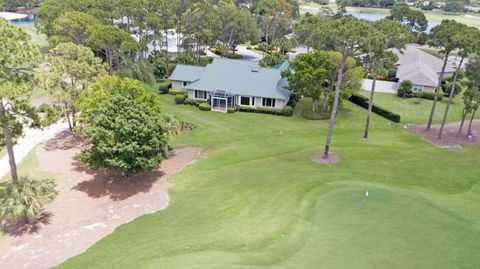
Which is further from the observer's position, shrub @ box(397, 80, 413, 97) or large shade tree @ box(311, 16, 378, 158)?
shrub @ box(397, 80, 413, 97)

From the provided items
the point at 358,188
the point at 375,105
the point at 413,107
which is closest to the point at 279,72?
the point at 375,105

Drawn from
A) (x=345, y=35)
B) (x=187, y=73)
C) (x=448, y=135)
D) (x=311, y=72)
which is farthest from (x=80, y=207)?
(x=448, y=135)

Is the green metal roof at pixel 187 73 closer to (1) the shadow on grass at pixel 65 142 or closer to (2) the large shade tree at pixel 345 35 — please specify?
(1) the shadow on grass at pixel 65 142

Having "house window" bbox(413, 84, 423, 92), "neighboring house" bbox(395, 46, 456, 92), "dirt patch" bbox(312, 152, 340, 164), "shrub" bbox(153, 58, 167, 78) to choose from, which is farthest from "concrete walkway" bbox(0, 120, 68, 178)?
"house window" bbox(413, 84, 423, 92)

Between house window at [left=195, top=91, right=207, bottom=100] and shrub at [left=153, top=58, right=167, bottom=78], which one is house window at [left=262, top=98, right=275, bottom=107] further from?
shrub at [left=153, top=58, right=167, bottom=78]

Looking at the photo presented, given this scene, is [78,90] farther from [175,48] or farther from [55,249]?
[175,48]

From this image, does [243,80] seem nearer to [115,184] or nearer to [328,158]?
[328,158]

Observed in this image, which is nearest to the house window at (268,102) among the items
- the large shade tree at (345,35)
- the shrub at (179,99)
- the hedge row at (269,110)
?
the hedge row at (269,110)
